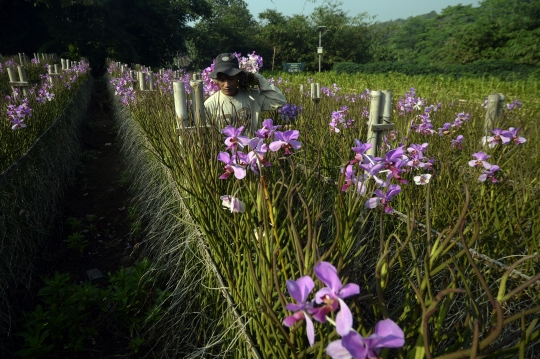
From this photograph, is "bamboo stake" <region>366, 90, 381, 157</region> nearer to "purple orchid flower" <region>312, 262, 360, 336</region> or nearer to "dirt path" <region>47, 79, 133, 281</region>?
"purple orchid flower" <region>312, 262, 360, 336</region>

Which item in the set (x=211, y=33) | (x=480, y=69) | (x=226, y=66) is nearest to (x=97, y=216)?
(x=226, y=66)

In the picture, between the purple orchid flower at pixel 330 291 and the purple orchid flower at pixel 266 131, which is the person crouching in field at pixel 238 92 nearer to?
the purple orchid flower at pixel 266 131

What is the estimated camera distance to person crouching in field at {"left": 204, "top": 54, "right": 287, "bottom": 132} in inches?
104

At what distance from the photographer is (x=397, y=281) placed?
172 centimetres

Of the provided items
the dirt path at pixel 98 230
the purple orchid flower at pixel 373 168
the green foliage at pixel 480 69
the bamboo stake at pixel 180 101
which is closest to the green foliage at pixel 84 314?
the dirt path at pixel 98 230

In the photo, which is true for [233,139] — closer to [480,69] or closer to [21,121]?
[21,121]

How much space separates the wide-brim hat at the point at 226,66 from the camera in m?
2.56

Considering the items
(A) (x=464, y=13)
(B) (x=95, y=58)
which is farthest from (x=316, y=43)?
(B) (x=95, y=58)

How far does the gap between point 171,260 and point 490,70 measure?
23.3m

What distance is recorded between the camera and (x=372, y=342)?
47 centimetres

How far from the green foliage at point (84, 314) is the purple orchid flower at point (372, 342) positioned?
59.1 inches

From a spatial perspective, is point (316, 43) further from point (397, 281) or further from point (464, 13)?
point (397, 281)

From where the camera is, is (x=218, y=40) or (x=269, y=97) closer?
(x=269, y=97)

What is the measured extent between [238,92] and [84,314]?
1.88 m
